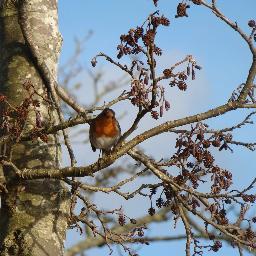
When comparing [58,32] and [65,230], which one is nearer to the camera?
[65,230]

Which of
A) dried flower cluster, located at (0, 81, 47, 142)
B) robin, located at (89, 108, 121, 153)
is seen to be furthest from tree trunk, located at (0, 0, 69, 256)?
robin, located at (89, 108, 121, 153)

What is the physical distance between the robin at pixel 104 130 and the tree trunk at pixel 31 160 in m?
0.30

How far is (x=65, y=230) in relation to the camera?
4.12m

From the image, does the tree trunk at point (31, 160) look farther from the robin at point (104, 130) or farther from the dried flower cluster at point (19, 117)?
the robin at point (104, 130)

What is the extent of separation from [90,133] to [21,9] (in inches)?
43.7

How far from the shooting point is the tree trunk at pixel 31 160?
3932 mm

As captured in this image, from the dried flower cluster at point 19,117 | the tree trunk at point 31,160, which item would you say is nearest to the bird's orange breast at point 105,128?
the tree trunk at point 31,160

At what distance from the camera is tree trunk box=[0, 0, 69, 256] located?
3932 mm

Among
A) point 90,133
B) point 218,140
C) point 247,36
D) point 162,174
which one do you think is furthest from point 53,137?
point 247,36

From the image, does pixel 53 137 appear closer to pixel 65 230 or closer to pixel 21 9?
pixel 65 230

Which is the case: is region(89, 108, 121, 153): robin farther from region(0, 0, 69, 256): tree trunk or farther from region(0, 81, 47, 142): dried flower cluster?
region(0, 81, 47, 142): dried flower cluster

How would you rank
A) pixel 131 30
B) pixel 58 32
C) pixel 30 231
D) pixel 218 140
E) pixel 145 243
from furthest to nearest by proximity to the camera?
pixel 58 32 → pixel 145 243 → pixel 30 231 → pixel 218 140 → pixel 131 30

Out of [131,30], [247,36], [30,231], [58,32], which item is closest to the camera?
[131,30]

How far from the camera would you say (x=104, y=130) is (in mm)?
4367
